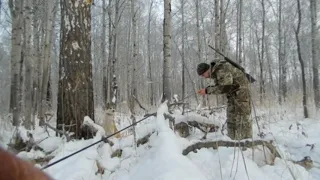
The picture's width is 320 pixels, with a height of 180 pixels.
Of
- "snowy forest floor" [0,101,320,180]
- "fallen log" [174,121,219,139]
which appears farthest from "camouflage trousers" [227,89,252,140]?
A: "snowy forest floor" [0,101,320,180]

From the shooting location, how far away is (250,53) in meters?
31.2

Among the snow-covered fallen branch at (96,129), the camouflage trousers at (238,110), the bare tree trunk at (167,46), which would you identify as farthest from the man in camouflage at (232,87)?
the bare tree trunk at (167,46)

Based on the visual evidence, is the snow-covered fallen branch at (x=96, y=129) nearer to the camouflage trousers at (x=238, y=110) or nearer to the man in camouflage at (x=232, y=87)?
the man in camouflage at (x=232, y=87)

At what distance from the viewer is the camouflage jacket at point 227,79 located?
162 inches

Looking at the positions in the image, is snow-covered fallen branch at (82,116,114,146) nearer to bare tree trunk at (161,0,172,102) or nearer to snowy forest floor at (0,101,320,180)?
snowy forest floor at (0,101,320,180)

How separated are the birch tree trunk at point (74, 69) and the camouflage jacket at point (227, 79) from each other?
1649mm

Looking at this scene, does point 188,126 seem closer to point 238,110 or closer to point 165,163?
point 238,110

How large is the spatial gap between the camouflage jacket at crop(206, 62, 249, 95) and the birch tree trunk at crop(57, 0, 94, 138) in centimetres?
165

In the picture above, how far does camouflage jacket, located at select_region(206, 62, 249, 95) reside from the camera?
412cm

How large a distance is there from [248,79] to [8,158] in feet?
13.4

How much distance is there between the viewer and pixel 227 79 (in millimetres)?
4094

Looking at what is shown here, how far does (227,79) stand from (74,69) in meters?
1.97

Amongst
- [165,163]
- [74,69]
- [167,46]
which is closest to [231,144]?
[165,163]

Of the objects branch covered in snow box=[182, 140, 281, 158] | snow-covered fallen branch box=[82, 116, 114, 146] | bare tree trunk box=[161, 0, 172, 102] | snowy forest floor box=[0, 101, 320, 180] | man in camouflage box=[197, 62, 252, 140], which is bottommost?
snowy forest floor box=[0, 101, 320, 180]
